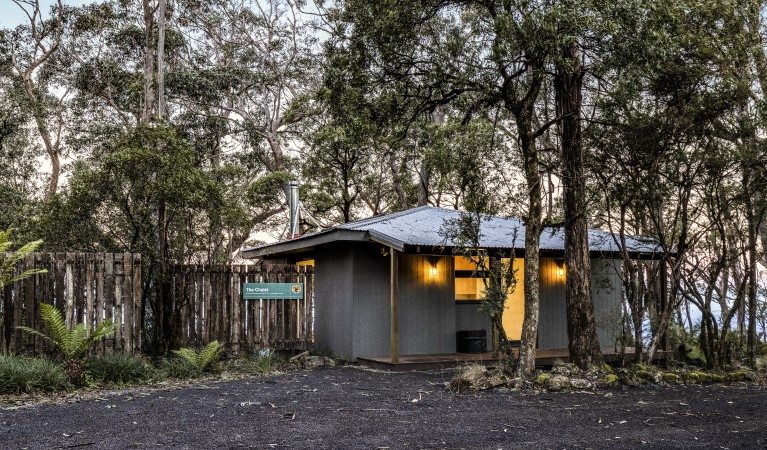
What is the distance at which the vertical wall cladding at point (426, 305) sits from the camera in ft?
40.6

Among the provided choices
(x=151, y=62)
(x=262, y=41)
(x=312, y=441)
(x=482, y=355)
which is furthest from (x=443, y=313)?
(x=262, y=41)

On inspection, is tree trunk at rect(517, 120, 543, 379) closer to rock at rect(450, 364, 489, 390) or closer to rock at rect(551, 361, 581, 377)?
rock at rect(551, 361, 581, 377)

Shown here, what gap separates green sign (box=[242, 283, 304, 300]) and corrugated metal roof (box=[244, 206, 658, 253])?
0.85 meters

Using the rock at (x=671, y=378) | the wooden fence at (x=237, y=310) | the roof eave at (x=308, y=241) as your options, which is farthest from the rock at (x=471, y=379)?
the wooden fence at (x=237, y=310)

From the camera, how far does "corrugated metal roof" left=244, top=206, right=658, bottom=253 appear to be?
1099cm

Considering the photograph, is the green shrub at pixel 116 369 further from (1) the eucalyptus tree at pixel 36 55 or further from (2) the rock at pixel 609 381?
(1) the eucalyptus tree at pixel 36 55

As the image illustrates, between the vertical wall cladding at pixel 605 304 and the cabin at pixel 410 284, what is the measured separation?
18 centimetres

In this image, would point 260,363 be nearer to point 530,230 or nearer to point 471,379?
point 471,379

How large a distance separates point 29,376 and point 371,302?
5.69m

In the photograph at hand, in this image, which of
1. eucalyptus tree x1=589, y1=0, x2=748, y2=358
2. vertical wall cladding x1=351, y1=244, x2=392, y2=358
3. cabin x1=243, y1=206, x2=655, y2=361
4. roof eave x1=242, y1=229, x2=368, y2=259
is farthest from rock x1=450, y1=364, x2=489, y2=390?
vertical wall cladding x1=351, y1=244, x2=392, y2=358

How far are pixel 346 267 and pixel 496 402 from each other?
4963mm

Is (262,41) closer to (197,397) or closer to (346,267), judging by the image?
(346,267)

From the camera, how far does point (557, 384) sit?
28.6ft

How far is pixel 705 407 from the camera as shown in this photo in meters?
7.60
